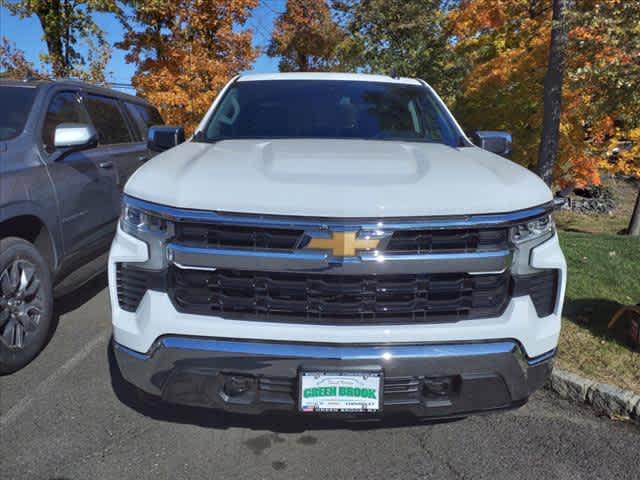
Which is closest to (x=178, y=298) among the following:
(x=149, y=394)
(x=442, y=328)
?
(x=149, y=394)

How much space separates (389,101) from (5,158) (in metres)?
2.66

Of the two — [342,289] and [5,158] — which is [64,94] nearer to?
[5,158]

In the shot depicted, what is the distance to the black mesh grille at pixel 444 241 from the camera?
221 centimetres

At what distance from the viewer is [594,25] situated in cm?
454

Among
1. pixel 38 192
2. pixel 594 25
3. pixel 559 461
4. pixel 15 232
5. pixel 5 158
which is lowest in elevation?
pixel 559 461

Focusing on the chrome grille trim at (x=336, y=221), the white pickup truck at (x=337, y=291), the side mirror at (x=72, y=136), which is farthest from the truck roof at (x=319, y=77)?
the chrome grille trim at (x=336, y=221)

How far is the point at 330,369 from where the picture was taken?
2.18 m

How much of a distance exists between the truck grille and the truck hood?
0.08m

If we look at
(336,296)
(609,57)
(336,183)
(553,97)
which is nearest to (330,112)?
(336,183)

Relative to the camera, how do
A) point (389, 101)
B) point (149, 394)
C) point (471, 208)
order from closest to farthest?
1. point (471, 208)
2. point (149, 394)
3. point (389, 101)

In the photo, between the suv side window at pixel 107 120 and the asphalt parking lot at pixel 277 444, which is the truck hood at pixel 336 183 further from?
the suv side window at pixel 107 120

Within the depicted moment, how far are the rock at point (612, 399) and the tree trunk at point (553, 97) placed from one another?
4626mm

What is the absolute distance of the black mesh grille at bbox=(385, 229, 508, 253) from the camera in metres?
2.21

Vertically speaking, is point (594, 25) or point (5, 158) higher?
point (594, 25)
